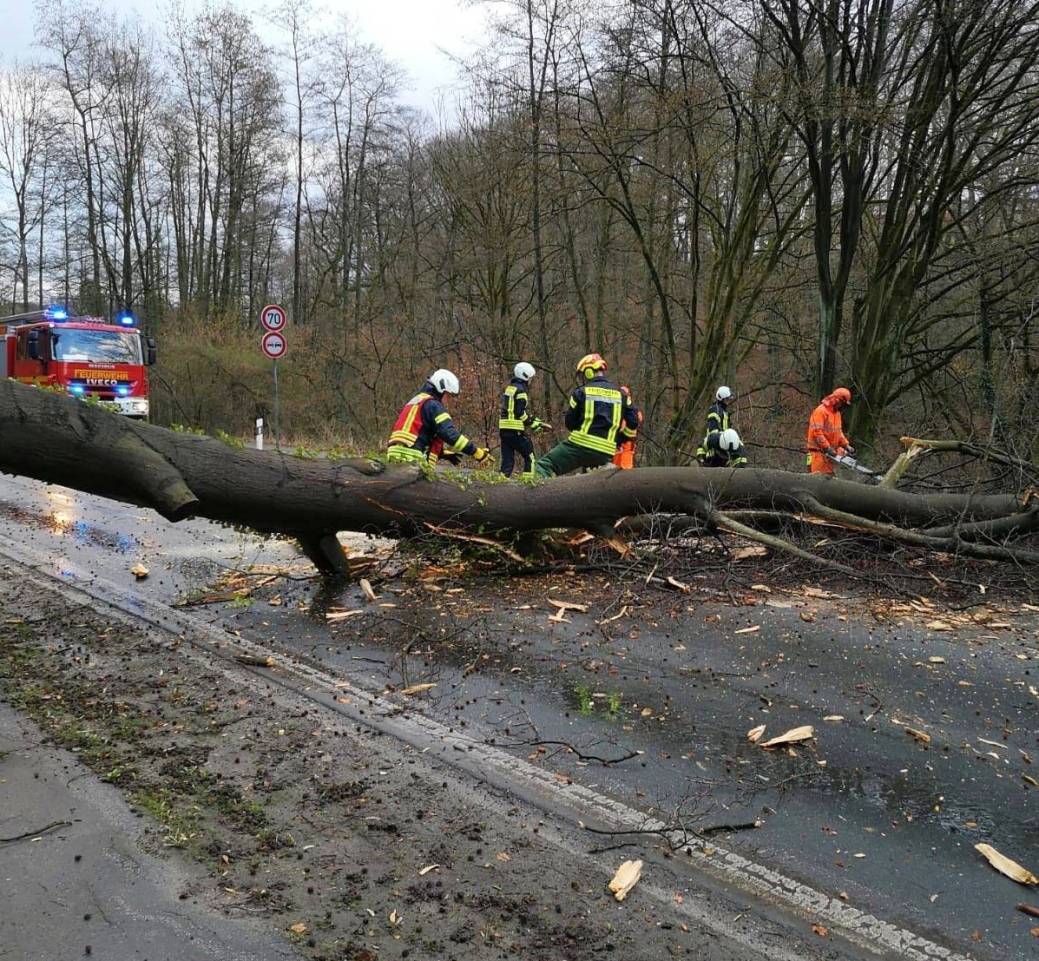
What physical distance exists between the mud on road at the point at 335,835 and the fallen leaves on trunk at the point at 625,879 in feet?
0.12

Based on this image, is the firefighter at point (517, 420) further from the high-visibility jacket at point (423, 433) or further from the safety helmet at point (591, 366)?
the high-visibility jacket at point (423, 433)

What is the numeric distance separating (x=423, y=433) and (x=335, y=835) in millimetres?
4898

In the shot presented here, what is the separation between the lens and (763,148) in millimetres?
11898

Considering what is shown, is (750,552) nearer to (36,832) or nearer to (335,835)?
(335,835)

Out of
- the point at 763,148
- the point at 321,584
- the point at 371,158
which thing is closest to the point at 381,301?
the point at 371,158

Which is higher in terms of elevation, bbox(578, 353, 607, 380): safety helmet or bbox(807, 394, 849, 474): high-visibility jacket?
bbox(578, 353, 607, 380): safety helmet

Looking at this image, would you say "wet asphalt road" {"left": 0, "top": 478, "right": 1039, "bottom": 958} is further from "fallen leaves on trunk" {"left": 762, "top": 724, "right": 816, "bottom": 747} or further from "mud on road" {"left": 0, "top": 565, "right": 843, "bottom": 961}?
"mud on road" {"left": 0, "top": 565, "right": 843, "bottom": 961}

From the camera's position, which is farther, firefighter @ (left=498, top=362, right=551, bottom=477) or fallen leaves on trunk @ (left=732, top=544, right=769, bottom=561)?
firefighter @ (left=498, top=362, right=551, bottom=477)

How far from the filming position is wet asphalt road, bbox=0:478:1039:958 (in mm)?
2877

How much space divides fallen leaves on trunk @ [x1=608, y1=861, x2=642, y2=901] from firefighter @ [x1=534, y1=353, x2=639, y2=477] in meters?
5.79

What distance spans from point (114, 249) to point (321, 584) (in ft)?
100

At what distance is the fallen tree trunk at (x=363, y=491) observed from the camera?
16.4 feet

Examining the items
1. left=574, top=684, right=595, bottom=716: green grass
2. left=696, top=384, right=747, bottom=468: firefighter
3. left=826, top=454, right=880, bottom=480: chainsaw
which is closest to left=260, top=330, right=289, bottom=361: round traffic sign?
left=696, top=384, right=747, bottom=468: firefighter

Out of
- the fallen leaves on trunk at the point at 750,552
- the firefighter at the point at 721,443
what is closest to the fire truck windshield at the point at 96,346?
the firefighter at the point at 721,443
